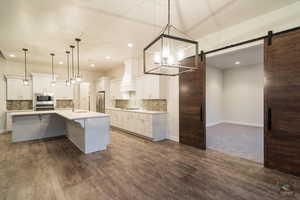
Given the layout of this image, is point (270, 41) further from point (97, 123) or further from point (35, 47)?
point (35, 47)

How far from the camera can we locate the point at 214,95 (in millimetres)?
7602

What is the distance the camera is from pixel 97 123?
404cm

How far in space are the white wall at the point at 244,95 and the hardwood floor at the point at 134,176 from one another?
186 inches

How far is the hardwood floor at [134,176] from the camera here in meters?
2.21

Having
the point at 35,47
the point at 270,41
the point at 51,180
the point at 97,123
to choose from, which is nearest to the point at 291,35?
the point at 270,41

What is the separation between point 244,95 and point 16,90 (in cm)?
1062

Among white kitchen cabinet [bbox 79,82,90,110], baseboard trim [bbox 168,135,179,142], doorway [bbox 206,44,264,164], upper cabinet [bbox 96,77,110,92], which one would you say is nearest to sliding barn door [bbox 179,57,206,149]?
baseboard trim [bbox 168,135,179,142]

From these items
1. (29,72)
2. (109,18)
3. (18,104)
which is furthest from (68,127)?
(29,72)

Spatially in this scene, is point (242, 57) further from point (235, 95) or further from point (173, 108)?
point (173, 108)

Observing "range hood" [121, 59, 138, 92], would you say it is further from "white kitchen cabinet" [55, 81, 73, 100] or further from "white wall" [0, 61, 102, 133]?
"white wall" [0, 61, 102, 133]

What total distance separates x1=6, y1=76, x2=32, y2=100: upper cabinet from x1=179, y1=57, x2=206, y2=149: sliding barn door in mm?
6817

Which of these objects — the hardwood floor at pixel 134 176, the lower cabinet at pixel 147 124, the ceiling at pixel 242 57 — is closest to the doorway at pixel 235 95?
the ceiling at pixel 242 57

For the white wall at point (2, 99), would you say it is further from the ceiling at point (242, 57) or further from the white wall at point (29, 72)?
the ceiling at point (242, 57)

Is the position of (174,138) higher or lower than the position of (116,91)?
lower
